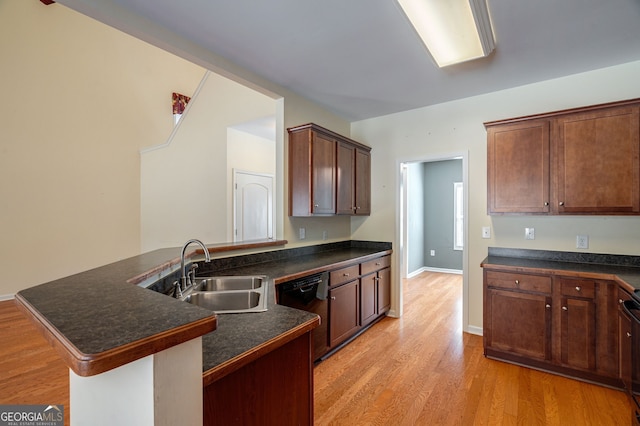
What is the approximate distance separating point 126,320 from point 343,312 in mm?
2391

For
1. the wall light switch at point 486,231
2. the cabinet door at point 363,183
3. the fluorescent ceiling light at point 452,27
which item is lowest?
the wall light switch at point 486,231

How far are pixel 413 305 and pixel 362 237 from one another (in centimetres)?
127

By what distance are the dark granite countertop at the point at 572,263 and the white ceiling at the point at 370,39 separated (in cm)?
172

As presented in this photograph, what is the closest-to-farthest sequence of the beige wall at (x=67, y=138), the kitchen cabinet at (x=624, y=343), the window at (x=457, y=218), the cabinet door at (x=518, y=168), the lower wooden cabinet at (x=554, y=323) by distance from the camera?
the kitchen cabinet at (x=624, y=343), the lower wooden cabinet at (x=554, y=323), the cabinet door at (x=518, y=168), the beige wall at (x=67, y=138), the window at (x=457, y=218)

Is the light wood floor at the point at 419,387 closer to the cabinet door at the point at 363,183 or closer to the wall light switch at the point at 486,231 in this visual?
the wall light switch at the point at 486,231

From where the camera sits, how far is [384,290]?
3740 millimetres

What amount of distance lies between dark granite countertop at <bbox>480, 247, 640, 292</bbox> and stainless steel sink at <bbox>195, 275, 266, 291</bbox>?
6.76ft

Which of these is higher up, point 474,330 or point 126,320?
point 126,320

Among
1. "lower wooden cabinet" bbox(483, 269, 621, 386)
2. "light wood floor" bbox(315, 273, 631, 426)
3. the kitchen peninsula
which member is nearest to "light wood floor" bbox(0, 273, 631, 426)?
"light wood floor" bbox(315, 273, 631, 426)

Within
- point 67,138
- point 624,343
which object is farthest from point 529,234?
point 67,138

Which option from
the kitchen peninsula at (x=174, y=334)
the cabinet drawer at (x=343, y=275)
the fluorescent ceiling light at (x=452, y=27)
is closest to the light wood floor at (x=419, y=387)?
the cabinet drawer at (x=343, y=275)

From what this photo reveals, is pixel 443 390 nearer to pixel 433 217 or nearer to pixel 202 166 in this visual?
pixel 202 166

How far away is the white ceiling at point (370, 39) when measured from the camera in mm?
1895

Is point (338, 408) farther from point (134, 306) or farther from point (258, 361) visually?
point (134, 306)
